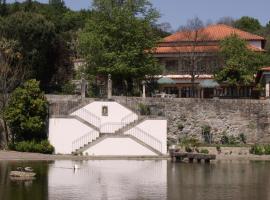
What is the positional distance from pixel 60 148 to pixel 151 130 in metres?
6.70

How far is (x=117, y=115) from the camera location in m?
53.5

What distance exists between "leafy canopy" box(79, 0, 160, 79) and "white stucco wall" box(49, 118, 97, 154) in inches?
395

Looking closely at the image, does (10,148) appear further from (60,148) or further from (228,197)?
(228,197)

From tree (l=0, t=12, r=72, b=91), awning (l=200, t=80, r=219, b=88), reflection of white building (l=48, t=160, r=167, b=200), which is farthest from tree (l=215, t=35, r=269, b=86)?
reflection of white building (l=48, t=160, r=167, b=200)

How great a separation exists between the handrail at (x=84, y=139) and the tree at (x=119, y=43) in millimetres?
9883

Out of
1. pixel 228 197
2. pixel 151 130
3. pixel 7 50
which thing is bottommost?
pixel 228 197

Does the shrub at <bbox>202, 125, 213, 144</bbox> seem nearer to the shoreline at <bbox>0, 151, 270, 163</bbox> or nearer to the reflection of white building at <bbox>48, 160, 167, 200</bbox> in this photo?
the shoreline at <bbox>0, 151, 270, 163</bbox>

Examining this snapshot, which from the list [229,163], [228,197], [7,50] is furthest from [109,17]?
[228,197]

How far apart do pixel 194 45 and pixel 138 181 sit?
38.2m

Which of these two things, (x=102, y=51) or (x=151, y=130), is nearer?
(x=151, y=130)

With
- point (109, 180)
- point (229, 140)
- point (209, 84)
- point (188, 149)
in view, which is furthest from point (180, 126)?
point (109, 180)

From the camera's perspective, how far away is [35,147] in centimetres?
5000

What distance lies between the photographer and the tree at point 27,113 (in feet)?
165

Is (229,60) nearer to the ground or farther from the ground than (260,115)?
farther from the ground
